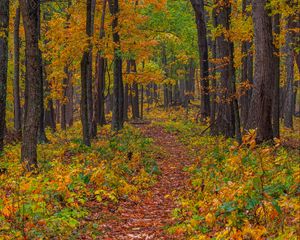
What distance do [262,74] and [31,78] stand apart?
8003mm

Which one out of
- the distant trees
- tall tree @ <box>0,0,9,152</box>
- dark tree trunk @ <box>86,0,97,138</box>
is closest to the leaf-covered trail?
the distant trees

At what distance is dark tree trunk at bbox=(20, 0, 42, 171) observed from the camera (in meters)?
10.7

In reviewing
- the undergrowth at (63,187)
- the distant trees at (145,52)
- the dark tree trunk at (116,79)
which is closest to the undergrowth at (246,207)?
the undergrowth at (63,187)

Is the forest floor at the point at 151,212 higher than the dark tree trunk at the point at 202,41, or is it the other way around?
the dark tree trunk at the point at 202,41

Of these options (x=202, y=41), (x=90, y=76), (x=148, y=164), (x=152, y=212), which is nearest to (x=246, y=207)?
(x=152, y=212)

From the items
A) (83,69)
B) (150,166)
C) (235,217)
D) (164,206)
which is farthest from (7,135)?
(235,217)

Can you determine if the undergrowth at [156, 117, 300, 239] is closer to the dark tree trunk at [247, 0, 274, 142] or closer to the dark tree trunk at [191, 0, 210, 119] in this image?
the dark tree trunk at [247, 0, 274, 142]

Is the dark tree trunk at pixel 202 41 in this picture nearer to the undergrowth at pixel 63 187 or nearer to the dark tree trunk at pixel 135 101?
the undergrowth at pixel 63 187

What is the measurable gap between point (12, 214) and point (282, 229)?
14.3ft

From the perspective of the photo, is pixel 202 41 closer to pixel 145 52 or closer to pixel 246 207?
pixel 145 52

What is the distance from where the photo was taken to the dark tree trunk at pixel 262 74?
46.5 ft

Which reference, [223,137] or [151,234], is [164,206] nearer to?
[151,234]

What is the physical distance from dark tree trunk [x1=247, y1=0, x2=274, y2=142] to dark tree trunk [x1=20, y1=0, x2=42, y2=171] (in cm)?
759

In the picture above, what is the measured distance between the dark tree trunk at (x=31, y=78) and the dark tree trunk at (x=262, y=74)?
7.59 meters
